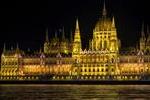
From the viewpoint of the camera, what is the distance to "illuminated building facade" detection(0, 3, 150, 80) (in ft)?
440

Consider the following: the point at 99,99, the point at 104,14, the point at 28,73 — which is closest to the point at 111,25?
the point at 104,14

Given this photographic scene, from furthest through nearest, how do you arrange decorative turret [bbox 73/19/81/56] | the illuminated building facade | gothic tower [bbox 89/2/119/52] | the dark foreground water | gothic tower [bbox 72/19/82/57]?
gothic tower [bbox 89/2/119/52] → decorative turret [bbox 73/19/81/56] → gothic tower [bbox 72/19/82/57] → the illuminated building facade → the dark foreground water

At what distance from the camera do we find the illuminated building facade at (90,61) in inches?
5281

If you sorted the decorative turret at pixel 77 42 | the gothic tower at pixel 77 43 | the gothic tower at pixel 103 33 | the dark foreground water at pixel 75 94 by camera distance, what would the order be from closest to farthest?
1. the dark foreground water at pixel 75 94
2. the gothic tower at pixel 77 43
3. the decorative turret at pixel 77 42
4. the gothic tower at pixel 103 33

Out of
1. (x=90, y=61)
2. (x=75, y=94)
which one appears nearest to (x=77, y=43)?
(x=90, y=61)

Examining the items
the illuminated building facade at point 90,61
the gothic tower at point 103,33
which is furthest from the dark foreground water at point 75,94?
the gothic tower at point 103,33

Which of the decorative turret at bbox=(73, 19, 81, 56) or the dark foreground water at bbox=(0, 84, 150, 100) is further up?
the decorative turret at bbox=(73, 19, 81, 56)

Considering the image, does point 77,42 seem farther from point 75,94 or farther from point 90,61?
point 75,94

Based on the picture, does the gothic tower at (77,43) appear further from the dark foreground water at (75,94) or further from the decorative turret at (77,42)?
the dark foreground water at (75,94)

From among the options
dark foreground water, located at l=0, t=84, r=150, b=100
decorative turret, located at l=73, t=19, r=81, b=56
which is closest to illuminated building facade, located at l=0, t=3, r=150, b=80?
decorative turret, located at l=73, t=19, r=81, b=56

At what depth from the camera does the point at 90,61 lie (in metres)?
137

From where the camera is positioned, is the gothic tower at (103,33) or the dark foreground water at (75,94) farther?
the gothic tower at (103,33)

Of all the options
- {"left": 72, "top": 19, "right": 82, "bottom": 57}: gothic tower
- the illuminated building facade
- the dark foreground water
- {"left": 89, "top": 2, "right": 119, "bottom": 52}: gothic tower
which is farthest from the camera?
{"left": 89, "top": 2, "right": 119, "bottom": 52}: gothic tower

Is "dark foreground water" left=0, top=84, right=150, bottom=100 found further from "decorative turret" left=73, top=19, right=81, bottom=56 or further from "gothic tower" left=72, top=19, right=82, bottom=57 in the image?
"decorative turret" left=73, top=19, right=81, bottom=56
